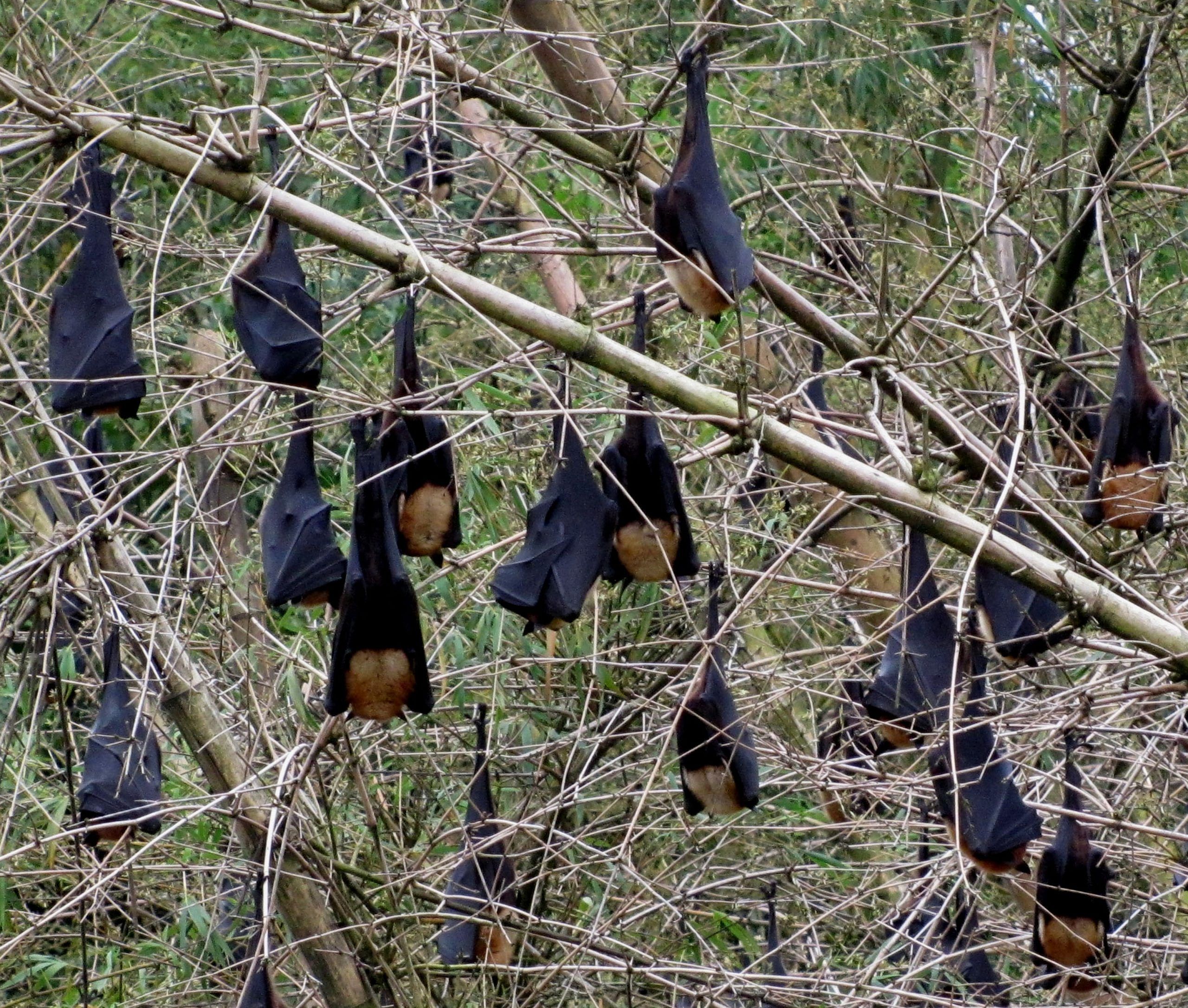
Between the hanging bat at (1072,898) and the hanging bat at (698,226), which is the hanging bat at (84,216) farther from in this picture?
the hanging bat at (1072,898)

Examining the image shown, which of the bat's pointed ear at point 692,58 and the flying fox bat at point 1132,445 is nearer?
the bat's pointed ear at point 692,58

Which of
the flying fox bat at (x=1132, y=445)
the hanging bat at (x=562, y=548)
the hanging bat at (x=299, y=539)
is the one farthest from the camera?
the flying fox bat at (x=1132, y=445)

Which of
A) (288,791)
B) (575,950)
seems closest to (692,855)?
(575,950)

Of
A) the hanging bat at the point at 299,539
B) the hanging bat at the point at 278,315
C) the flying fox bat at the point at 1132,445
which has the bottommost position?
the hanging bat at the point at 299,539

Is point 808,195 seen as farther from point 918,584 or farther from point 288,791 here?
point 288,791

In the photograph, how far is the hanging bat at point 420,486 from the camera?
3828 millimetres

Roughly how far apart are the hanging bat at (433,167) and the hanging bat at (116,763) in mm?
1816

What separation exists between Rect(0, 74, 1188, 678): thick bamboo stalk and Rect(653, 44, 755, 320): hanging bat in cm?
53

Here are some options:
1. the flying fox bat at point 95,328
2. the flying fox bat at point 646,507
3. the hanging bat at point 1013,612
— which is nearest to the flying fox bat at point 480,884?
the flying fox bat at point 646,507

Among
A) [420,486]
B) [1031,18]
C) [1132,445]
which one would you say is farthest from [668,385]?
[1132,445]

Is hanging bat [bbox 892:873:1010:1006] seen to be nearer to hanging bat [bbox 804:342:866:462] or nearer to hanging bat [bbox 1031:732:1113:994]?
hanging bat [bbox 1031:732:1113:994]

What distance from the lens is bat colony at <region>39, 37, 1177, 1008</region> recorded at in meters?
3.77

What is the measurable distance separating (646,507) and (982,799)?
49.5 inches

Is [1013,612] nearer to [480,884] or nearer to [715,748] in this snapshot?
[715,748]
